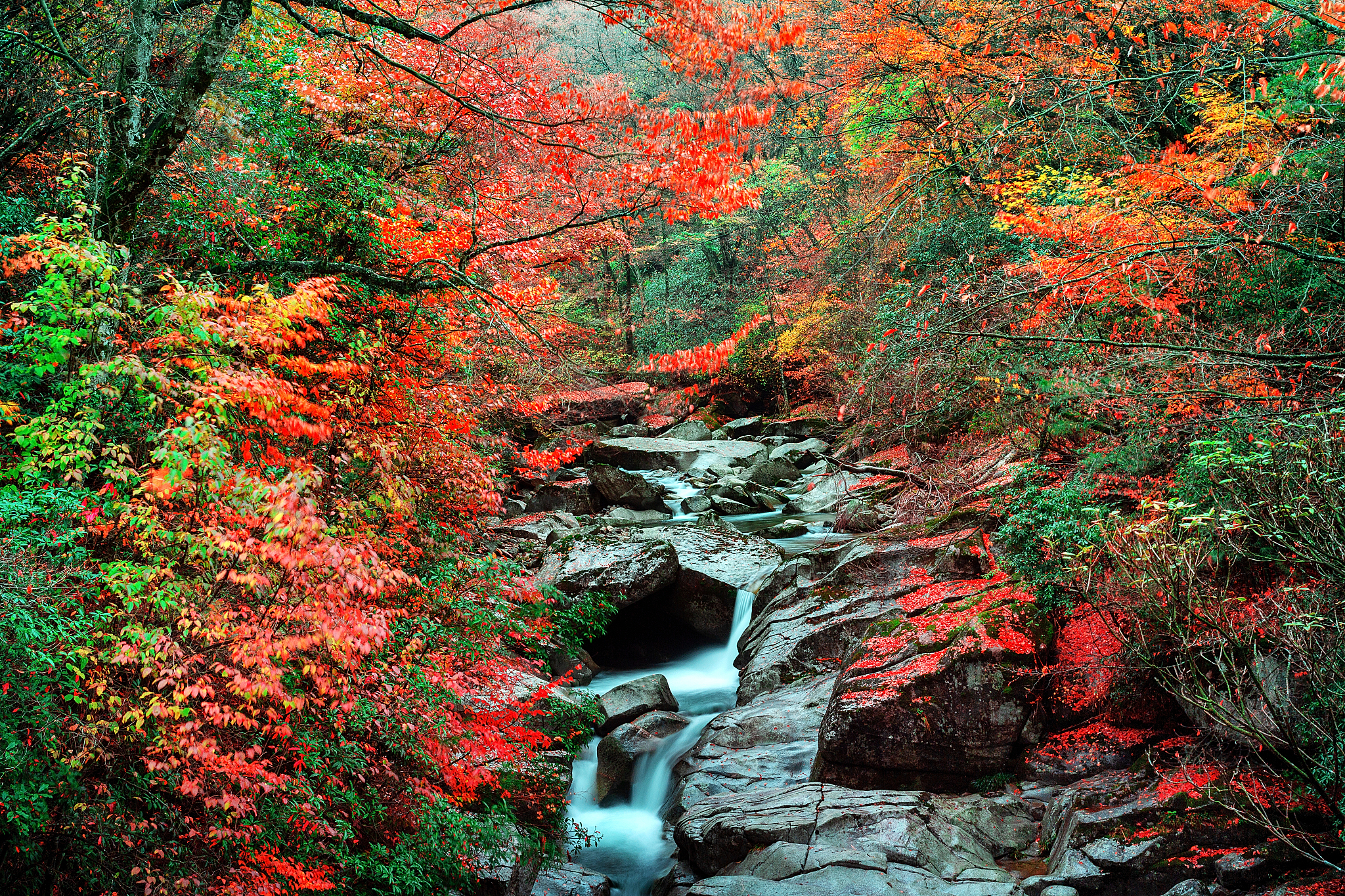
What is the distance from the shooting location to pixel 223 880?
4.23 meters

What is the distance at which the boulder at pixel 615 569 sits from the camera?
35.9 ft

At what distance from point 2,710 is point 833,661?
793 cm

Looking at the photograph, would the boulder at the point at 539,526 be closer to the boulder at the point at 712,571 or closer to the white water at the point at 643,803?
the boulder at the point at 712,571

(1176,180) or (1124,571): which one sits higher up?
(1176,180)

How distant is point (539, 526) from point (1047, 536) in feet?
30.5

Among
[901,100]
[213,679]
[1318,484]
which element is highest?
[901,100]

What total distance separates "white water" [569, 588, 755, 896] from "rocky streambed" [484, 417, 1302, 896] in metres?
0.03

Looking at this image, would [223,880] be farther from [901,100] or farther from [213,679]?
[901,100]

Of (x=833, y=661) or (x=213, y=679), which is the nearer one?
(x=213, y=679)

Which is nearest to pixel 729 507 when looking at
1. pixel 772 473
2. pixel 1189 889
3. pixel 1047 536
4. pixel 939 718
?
pixel 772 473

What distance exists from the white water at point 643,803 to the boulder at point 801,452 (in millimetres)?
11533

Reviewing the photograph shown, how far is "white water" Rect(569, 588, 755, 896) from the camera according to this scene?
24.2ft

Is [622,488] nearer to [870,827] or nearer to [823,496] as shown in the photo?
[823,496]

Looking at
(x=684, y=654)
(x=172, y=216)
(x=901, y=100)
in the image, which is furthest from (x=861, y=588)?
(x=901, y=100)
